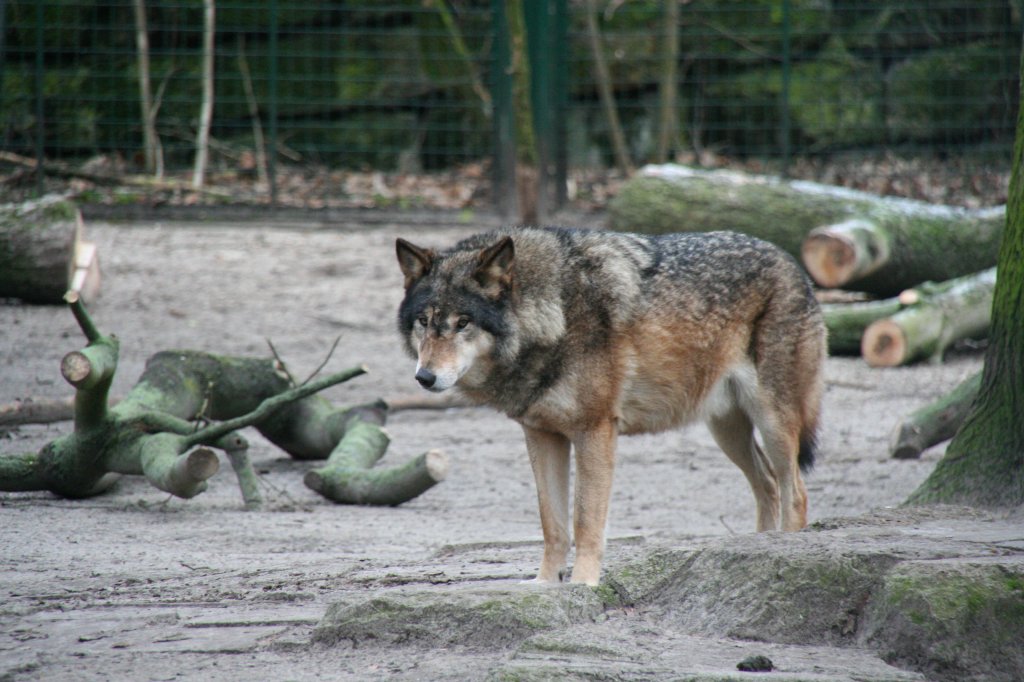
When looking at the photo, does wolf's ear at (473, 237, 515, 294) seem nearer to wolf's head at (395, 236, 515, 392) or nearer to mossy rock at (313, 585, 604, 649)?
wolf's head at (395, 236, 515, 392)

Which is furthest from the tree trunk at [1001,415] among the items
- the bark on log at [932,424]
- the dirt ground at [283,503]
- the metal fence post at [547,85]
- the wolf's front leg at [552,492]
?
the metal fence post at [547,85]

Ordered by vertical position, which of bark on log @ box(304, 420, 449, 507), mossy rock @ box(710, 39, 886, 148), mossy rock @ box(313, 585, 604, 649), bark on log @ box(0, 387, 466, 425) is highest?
mossy rock @ box(710, 39, 886, 148)

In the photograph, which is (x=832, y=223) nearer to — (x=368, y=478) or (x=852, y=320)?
(x=852, y=320)

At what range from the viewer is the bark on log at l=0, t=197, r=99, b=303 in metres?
9.16

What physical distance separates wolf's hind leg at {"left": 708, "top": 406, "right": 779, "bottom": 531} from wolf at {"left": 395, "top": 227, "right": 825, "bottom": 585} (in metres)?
0.05

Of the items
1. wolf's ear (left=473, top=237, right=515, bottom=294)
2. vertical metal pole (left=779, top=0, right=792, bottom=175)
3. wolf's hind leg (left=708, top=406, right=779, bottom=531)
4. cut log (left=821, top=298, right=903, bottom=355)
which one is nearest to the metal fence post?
vertical metal pole (left=779, top=0, right=792, bottom=175)

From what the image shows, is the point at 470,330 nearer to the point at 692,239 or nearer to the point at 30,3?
the point at 692,239

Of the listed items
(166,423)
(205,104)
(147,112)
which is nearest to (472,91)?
(205,104)

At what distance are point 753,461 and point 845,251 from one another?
4.36 m

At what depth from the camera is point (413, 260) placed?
184 inches

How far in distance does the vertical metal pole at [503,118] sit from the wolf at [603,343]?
7426 millimetres

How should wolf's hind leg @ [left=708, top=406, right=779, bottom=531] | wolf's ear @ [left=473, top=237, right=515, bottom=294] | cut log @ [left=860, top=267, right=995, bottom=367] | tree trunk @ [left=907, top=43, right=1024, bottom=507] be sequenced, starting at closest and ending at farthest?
1. wolf's ear @ [left=473, top=237, right=515, bottom=294]
2. tree trunk @ [left=907, top=43, right=1024, bottom=507]
3. wolf's hind leg @ [left=708, top=406, right=779, bottom=531]
4. cut log @ [left=860, top=267, right=995, bottom=367]

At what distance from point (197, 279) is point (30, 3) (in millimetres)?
4340

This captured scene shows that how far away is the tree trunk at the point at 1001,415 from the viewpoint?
459 cm
